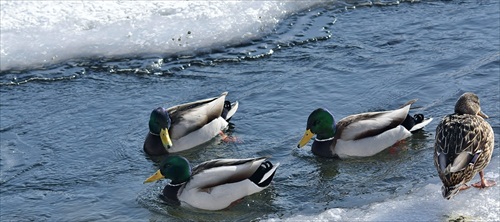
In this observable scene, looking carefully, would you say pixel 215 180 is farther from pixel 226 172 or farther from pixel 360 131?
pixel 360 131

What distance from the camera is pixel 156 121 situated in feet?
30.7

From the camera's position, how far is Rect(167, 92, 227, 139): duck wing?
374 inches

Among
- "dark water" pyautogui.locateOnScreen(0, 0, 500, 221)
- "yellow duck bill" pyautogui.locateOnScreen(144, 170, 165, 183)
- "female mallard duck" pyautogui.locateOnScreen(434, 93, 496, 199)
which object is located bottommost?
"dark water" pyautogui.locateOnScreen(0, 0, 500, 221)

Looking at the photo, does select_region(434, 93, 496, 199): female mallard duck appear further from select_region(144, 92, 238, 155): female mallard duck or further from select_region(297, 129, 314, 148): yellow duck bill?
select_region(144, 92, 238, 155): female mallard duck

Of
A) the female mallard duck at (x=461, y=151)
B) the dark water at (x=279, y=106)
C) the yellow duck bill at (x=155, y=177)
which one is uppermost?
the female mallard duck at (x=461, y=151)

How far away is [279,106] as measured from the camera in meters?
9.95

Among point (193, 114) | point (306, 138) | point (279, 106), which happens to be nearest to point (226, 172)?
point (306, 138)

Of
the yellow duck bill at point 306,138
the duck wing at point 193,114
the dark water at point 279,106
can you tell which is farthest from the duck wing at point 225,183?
the duck wing at point 193,114

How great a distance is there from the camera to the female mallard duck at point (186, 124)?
30.7ft

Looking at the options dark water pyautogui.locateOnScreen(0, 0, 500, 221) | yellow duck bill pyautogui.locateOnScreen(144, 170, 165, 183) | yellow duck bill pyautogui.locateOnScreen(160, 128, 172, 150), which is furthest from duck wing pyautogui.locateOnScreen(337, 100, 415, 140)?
yellow duck bill pyautogui.locateOnScreen(144, 170, 165, 183)

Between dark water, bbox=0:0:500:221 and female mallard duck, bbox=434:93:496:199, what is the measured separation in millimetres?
215

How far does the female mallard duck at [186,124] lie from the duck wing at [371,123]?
1241 millimetres

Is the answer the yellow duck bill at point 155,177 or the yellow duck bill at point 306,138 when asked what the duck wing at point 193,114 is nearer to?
the yellow duck bill at point 306,138

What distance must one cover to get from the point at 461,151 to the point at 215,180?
1.99m
